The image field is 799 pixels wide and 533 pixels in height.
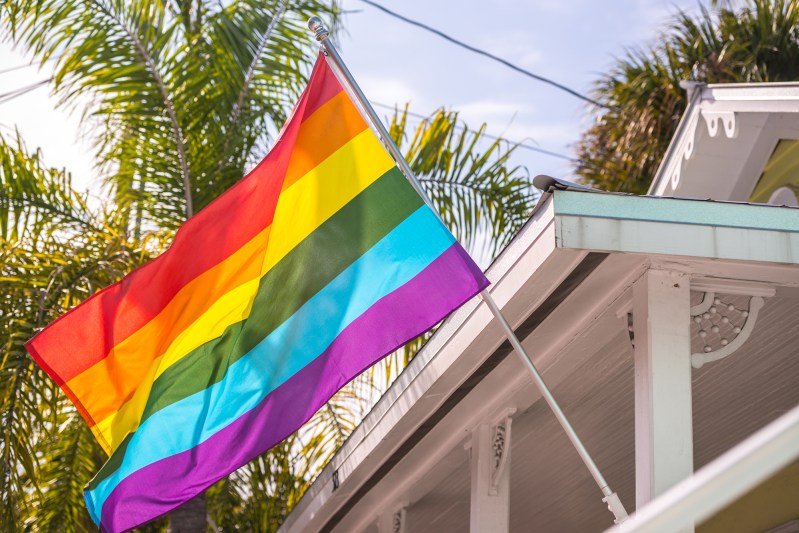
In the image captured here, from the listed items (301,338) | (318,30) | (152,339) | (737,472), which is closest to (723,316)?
(301,338)

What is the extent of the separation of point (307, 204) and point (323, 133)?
0.33 metres

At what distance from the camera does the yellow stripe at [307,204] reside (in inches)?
191

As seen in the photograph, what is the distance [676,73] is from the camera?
50.3 ft

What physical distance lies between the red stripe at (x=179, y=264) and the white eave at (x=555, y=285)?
101 centimetres

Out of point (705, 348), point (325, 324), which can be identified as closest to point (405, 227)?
point (325, 324)

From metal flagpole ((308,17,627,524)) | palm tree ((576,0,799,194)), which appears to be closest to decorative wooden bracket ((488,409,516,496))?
metal flagpole ((308,17,627,524))

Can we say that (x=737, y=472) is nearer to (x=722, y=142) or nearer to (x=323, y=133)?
(x=323, y=133)

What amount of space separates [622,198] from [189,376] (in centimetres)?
196

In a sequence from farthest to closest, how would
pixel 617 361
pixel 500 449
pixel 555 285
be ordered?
pixel 500 449
pixel 617 361
pixel 555 285

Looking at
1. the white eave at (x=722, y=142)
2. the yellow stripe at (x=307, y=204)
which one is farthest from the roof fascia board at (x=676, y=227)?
the white eave at (x=722, y=142)

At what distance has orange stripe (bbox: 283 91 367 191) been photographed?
16.4 feet

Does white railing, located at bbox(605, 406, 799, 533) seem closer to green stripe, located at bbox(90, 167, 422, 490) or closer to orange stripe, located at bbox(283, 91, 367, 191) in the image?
green stripe, located at bbox(90, 167, 422, 490)

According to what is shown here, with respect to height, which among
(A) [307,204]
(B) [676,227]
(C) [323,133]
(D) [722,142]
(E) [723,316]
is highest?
(D) [722,142]

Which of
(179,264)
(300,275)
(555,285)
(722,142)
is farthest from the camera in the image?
(722,142)
